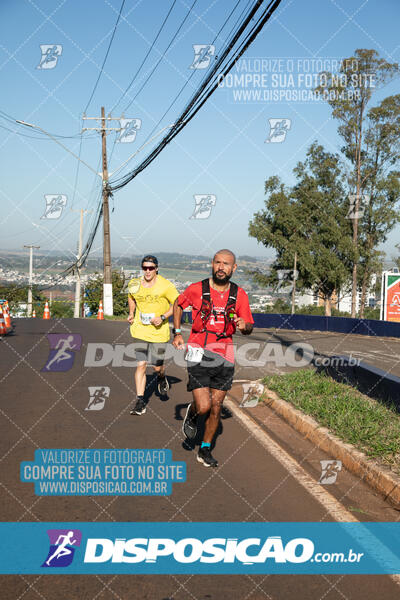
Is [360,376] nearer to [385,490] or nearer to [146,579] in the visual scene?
[385,490]

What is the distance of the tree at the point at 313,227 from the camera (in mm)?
52844

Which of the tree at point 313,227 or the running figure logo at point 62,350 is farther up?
the tree at point 313,227

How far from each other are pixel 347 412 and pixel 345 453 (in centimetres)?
128

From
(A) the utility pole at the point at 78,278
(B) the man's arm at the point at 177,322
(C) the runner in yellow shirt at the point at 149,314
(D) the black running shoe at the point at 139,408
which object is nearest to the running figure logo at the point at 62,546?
(B) the man's arm at the point at 177,322

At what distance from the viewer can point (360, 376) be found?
28.7ft

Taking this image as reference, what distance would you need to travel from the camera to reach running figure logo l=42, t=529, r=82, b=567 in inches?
146

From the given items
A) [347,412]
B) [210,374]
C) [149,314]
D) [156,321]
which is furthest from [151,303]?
[347,412]

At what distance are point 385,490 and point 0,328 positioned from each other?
1660cm

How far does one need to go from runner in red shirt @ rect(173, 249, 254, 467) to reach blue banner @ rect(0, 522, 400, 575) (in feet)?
5.31

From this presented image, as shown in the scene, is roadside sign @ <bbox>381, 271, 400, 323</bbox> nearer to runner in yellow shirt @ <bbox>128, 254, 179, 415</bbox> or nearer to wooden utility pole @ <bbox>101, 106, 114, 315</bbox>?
wooden utility pole @ <bbox>101, 106, 114, 315</bbox>

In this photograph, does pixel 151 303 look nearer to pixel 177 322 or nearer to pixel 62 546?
pixel 177 322

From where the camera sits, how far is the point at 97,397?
29.8 feet

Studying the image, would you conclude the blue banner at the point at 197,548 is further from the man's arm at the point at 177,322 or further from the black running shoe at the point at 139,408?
the black running shoe at the point at 139,408

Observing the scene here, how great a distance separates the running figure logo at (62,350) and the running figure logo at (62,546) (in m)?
7.88
